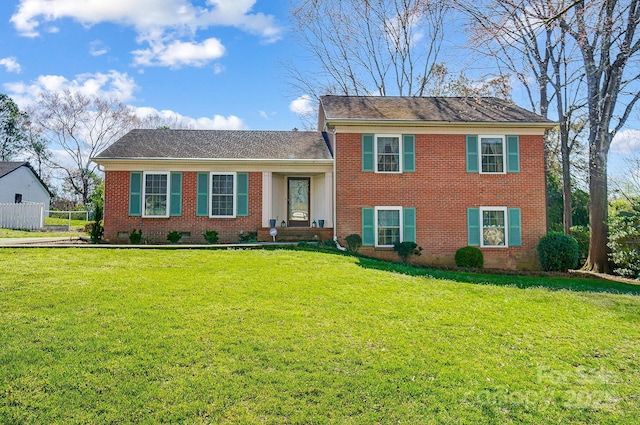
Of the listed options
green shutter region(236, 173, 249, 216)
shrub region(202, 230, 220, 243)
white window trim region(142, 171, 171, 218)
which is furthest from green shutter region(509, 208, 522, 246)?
white window trim region(142, 171, 171, 218)

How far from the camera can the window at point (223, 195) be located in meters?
14.6

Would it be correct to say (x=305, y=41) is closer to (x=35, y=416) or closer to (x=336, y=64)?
(x=336, y=64)

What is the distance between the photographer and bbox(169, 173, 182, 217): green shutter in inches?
569

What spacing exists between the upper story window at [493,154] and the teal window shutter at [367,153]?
341 cm

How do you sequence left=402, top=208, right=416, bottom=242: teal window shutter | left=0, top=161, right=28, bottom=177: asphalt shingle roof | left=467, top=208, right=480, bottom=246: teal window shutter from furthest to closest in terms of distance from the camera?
1. left=0, top=161, right=28, bottom=177: asphalt shingle roof
2. left=467, top=208, right=480, bottom=246: teal window shutter
3. left=402, top=208, right=416, bottom=242: teal window shutter

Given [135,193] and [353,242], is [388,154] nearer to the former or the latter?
[353,242]

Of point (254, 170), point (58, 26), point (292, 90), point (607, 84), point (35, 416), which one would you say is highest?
point (292, 90)

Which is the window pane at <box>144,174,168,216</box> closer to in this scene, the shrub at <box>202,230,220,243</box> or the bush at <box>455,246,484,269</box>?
the shrub at <box>202,230,220,243</box>

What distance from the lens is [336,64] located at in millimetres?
27078

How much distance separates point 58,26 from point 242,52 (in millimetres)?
6307

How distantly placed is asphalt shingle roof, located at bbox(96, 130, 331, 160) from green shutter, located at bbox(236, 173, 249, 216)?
80 cm

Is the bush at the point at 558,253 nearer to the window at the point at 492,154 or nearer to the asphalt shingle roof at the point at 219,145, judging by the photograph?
the window at the point at 492,154

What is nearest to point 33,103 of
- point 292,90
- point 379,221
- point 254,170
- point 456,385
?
point 292,90

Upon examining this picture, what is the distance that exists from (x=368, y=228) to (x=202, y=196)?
19.7ft
